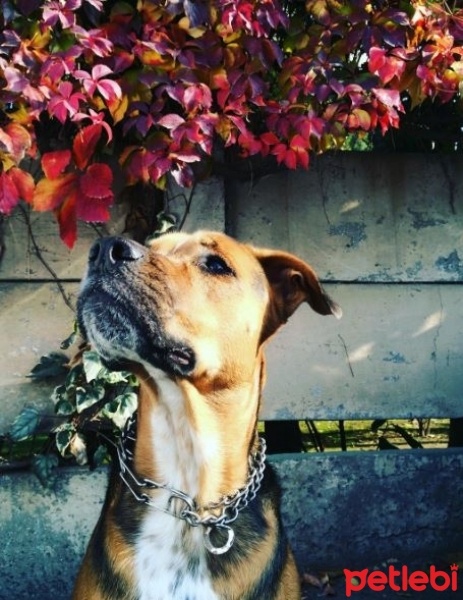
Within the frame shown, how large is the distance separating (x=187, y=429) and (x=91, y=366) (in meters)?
1.22

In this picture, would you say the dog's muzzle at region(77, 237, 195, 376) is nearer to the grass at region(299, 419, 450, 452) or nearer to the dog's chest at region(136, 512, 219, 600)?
the dog's chest at region(136, 512, 219, 600)

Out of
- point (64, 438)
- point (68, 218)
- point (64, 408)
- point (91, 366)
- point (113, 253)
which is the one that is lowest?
point (64, 438)

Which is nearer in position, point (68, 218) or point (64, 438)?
point (68, 218)

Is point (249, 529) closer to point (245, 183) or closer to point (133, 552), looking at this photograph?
point (133, 552)

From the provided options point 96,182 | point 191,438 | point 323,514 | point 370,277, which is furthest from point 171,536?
point 370,277

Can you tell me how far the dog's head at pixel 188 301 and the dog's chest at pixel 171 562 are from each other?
0.54 m

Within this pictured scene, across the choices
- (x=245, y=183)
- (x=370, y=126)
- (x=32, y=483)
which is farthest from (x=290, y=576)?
(x=245, y=183)

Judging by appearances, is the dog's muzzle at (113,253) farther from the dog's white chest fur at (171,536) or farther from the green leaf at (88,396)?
the green leaf at (88,396)

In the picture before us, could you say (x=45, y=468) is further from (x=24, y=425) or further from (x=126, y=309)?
(x=126, y=309)

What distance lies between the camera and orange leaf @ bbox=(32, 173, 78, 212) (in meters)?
3.50

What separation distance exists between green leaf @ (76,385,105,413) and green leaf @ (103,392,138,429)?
74mm

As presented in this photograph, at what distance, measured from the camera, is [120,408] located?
4.05 meters

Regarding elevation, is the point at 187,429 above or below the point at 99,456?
above

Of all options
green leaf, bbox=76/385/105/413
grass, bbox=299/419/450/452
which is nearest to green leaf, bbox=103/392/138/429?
green leaf, bbox=76/385/105/413
